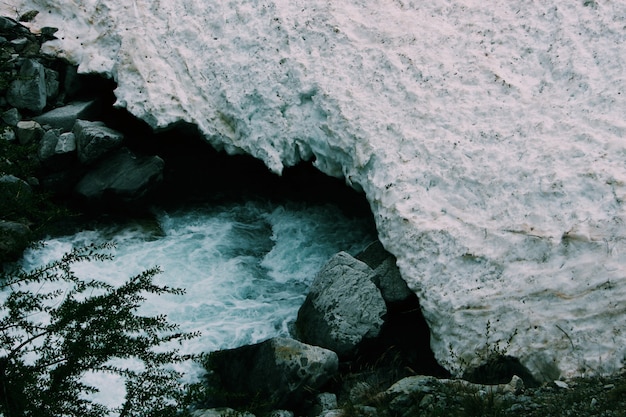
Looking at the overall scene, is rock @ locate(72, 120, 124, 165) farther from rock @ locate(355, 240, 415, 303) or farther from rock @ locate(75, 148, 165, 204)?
rock @ locate(355, 240, 415, 303)

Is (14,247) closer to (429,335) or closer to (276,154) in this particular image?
(276,154)

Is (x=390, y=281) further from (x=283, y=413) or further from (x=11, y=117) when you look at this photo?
(x=11, y=117)

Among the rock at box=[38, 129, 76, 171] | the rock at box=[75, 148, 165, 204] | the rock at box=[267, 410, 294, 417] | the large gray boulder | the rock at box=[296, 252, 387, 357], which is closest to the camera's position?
the large gray boulder

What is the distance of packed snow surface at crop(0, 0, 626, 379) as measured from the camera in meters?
7.69

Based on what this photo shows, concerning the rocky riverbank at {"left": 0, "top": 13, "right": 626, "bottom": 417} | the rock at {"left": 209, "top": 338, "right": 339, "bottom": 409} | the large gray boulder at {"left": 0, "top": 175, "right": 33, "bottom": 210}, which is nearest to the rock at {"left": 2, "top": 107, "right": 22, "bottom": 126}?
the rocky riverbank at {"left": 0, "top": 13, "right": 626, "bottom": 417}

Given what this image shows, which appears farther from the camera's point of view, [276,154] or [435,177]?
[276,154]

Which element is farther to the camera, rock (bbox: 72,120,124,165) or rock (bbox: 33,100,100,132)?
rock (bbox: 33,100,100,132)

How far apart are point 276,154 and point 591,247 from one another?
487 cm

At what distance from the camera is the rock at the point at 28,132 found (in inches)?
451

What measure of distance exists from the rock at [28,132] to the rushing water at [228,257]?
1.97 m

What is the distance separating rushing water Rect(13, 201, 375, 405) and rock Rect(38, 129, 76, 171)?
1363mm

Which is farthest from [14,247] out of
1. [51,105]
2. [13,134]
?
[51,105]

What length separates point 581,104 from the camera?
9203mm

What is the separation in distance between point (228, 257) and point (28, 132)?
164 inches
